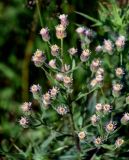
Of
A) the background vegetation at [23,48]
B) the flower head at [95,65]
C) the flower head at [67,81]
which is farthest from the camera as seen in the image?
the background vegetation at [23,48]

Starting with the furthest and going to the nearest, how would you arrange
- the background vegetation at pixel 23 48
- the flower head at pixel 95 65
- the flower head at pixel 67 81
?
the background vegetation at pixel 23 48
the flower head at pixel 95 65
the flower head at pixel 67 81

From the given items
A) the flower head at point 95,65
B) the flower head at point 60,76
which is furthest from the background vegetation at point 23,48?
the flower head at point 60,76

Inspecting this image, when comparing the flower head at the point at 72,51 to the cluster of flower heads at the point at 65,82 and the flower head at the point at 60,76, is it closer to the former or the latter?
the cluster of flower heads at the point at 65,82

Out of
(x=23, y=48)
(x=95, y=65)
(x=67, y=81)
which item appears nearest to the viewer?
(x=67, y=81)

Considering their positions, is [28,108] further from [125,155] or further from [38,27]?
[38,27]

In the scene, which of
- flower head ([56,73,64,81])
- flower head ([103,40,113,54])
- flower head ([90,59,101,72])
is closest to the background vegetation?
flower head ([103,40,113,54])

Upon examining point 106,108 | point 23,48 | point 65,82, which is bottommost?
point 106,108

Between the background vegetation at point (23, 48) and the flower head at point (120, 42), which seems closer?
the flower head at point (120, 42)

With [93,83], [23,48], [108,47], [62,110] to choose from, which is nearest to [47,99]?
[62,110]

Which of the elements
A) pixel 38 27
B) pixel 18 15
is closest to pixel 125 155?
pixel 38 27

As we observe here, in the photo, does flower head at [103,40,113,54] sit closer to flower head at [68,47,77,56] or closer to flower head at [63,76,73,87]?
flower head at [68,47,77,56]

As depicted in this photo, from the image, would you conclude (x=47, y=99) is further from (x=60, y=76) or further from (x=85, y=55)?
(x=85, y=55)
